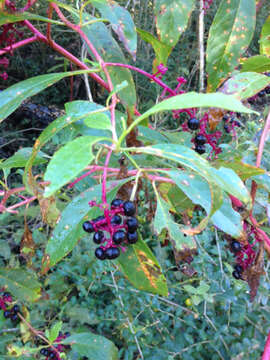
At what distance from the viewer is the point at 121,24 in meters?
0.74

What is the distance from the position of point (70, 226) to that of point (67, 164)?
0.92 ft

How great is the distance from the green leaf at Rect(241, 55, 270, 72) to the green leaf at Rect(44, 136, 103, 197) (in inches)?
19.7

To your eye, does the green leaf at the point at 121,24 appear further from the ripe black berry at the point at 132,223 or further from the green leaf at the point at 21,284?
the green leaf at the point at 21,284

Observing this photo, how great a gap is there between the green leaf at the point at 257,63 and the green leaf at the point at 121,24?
0.24 m

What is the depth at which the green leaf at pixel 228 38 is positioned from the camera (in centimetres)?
73

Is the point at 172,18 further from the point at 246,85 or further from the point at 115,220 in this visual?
the point at 115,220

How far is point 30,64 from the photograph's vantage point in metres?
3.36

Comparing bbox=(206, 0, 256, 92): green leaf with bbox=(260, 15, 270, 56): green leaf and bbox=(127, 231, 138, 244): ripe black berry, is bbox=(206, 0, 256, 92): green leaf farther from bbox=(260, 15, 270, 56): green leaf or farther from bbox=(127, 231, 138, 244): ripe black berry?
bbox=(127, 231, 138, 244): ripe black berry

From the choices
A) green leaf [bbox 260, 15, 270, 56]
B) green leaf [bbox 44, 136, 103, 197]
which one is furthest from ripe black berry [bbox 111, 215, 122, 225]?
green leaf [bbox 260, 15, 270, 56]

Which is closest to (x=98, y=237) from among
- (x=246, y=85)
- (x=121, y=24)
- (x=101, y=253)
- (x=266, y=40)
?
(x=101, y=253)

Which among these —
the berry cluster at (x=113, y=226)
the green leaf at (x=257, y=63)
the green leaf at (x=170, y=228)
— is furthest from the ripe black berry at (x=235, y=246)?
the green leaf at (x=257, y=63)

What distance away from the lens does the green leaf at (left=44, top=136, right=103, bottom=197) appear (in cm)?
33

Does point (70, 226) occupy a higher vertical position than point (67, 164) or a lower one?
lower

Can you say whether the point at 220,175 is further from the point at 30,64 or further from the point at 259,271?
the point at 30,64
